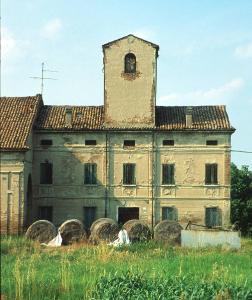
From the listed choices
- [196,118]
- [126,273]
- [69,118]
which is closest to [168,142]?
[196,118]

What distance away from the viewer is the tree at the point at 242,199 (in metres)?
37.8

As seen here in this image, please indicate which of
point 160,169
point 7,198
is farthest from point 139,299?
point 160,169

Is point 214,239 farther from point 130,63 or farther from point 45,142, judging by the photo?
point 130,63

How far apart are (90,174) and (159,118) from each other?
17.5ft

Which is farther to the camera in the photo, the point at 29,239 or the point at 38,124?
the point at 38,124

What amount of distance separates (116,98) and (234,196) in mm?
13258

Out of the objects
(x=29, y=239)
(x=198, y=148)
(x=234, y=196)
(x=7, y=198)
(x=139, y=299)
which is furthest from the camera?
(x=234, y=196)

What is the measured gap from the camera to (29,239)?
25.9 meters

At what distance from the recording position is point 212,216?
30688mm

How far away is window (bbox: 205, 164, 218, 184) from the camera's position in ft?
101

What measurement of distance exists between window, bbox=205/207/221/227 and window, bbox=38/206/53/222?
8.98 meters

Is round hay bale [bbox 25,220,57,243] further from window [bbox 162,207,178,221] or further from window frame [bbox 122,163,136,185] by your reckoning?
window [bbox 162,207,178,221]

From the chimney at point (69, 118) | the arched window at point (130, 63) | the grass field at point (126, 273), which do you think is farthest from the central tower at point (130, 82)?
the grass field at point (126, 273)

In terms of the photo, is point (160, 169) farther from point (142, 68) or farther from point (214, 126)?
point (142, 68)
